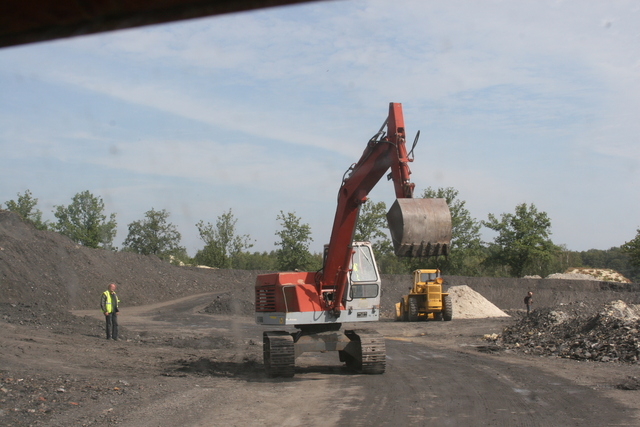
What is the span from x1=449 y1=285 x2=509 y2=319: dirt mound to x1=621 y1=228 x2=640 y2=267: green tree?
2629 centimetres

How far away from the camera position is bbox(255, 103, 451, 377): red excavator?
11.4 m

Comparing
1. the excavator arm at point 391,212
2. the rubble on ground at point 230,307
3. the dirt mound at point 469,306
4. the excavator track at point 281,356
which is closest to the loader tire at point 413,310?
the dirt mound at point 469,306

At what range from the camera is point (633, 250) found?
55969mm

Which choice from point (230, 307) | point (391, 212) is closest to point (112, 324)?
point (391, 212)

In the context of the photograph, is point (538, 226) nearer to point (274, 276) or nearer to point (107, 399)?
point (274, 276)

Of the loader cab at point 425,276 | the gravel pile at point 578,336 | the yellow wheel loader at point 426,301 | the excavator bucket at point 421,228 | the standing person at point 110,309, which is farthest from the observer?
the loader cab at point 425,276

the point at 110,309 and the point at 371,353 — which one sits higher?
the point at 110,309

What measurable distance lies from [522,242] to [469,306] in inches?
955

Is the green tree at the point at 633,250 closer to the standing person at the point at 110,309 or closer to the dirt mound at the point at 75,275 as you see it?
the dirt mound at the point at 75,275

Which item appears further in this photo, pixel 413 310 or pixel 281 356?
pixel 413 310

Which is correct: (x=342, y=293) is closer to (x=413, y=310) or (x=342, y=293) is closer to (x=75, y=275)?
(x=413, y=310)

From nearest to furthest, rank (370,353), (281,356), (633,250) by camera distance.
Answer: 1. (281,356)
2. (370,353)
3. (633,250)

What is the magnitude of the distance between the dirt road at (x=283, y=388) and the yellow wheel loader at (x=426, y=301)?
1200 cm

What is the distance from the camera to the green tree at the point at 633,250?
182 ft
